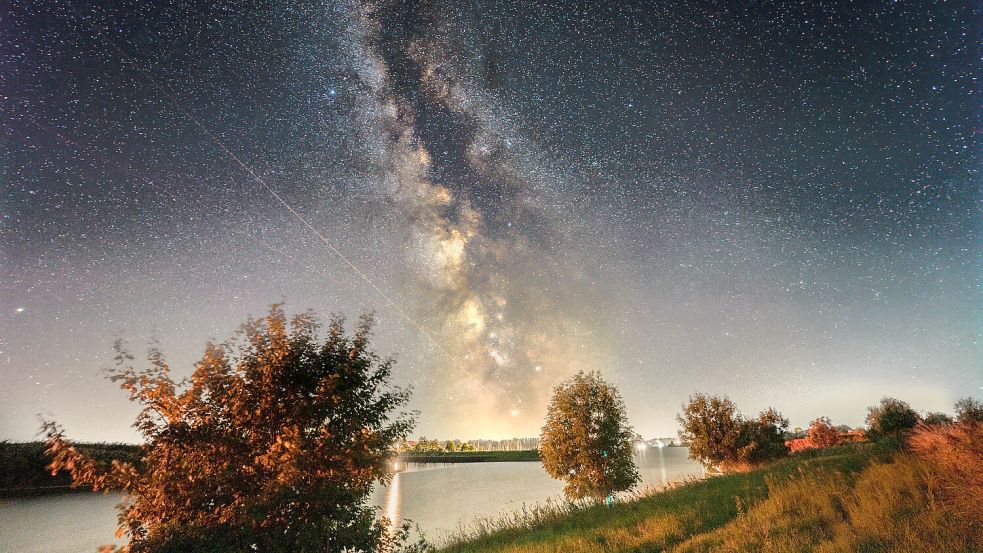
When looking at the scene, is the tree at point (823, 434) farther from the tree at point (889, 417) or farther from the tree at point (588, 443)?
the tree at point (588, 443)

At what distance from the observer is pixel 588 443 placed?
34.2 m

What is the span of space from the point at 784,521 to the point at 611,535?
5207 mm

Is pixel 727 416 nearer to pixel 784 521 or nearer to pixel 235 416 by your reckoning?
pixel 784 521

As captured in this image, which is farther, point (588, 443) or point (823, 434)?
point (823, 434)

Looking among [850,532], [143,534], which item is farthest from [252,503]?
[850,532]

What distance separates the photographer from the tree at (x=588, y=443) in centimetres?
3338

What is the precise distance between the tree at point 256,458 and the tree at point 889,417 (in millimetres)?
71815

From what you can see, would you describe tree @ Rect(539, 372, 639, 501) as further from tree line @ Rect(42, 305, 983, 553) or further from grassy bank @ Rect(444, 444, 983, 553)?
tree line @ Rect(42, 305, 983, 553)

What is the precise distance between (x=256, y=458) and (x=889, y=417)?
8126 centimetres

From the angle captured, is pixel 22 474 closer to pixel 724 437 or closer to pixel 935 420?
pixel 724 437

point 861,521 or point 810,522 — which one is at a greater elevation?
point 861,521

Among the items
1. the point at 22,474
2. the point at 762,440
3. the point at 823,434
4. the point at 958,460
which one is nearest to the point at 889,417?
the point at 823,434

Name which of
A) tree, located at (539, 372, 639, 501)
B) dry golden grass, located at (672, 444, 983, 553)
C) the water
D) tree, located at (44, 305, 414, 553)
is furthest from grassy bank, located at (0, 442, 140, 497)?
dry golden grass, located at (672, 444, 983, 553)

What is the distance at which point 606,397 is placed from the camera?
36.5 metres
